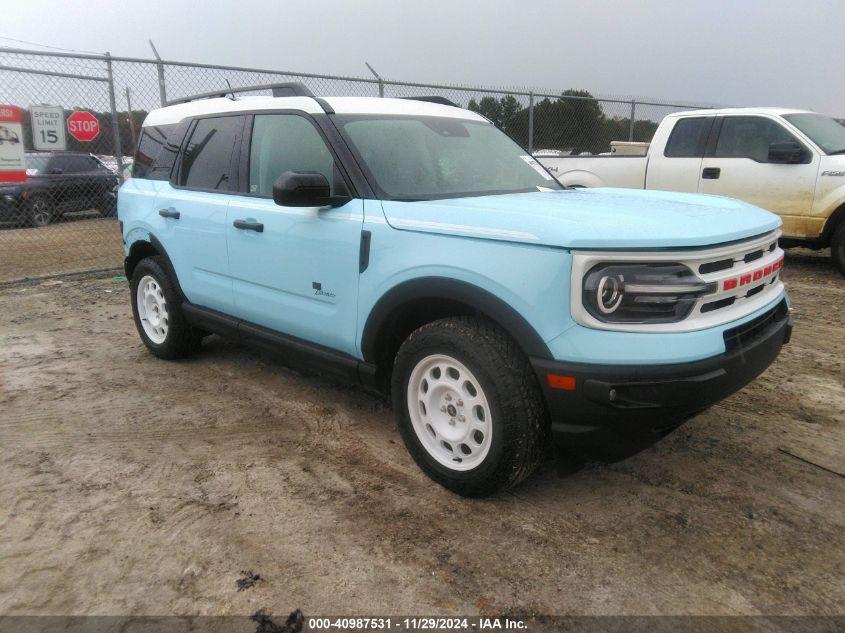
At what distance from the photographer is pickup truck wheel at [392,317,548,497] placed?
2602 mm

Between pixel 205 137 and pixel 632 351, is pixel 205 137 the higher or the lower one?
the higher one

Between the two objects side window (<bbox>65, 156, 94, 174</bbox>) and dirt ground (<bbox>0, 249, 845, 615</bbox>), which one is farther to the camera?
side window (<bbox>65, 156, 94, 174</bbox>)

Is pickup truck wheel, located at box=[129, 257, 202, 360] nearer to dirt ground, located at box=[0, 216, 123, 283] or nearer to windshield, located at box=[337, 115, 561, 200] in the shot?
windshield, located at box=[337, 115, 561, 200]

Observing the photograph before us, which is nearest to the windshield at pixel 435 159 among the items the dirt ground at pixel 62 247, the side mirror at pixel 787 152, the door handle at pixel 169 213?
the door handle at pixel 169 213

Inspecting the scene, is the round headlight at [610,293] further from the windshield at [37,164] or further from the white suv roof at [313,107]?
the windshield at [37,164]

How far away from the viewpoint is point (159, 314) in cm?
491

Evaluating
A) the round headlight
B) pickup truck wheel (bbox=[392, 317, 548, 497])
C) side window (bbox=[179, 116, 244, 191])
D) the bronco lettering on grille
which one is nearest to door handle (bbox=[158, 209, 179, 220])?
side window (bbox=[179, 116, 244, 191])

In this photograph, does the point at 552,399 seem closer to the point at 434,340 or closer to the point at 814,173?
the point at 434,340

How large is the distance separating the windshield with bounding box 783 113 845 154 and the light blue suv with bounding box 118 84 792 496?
17.0 feet

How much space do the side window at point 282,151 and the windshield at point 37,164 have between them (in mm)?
7496

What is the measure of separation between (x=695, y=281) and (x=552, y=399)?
0.70 metres

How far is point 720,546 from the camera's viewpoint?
2576 millimetres

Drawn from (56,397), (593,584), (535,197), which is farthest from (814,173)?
(56,397)

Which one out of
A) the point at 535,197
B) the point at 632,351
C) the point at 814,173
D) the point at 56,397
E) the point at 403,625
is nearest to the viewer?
the point at 403,625
